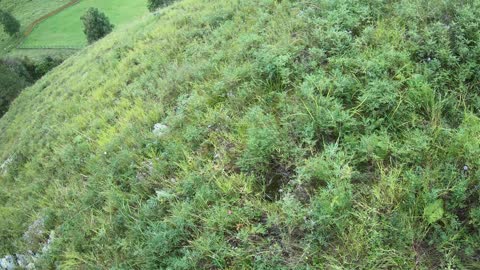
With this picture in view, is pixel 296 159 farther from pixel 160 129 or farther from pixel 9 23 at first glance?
pixel 9 23

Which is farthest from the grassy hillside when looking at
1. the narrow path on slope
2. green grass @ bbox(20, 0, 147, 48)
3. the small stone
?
the narrow path on slope

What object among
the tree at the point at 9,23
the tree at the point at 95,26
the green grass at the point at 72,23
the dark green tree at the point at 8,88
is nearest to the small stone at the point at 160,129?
the dark green tree at the point at 8,88

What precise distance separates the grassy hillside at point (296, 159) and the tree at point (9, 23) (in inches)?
2780

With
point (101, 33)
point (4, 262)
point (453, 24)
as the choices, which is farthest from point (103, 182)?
point (101, 33)

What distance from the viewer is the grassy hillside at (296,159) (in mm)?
3326

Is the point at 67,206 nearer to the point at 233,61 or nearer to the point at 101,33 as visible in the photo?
the point at 233,61

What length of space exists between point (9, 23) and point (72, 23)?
11.7 metres

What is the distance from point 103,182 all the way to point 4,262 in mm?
2349

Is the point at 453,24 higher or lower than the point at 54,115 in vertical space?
higher

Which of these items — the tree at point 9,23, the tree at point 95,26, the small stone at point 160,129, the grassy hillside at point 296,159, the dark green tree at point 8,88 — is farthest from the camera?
the tree at point 9,23

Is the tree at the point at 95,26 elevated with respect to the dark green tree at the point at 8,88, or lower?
elevated

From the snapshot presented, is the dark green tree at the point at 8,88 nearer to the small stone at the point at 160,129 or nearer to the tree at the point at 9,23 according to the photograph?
the tree at the point at 9,23

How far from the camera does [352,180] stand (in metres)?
3.74

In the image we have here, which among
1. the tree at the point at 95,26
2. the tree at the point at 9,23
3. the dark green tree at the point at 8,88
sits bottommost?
the dark green tree at the point at 8,88
